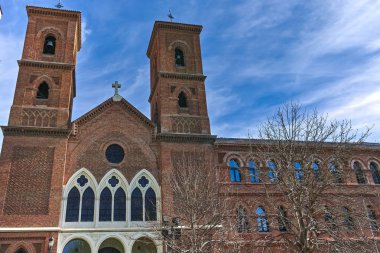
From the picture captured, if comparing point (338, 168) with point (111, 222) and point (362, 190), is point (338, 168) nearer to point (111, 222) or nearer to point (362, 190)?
point (362, 190)

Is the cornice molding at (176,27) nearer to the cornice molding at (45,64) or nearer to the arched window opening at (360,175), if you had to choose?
the cornice molding at (45,64)

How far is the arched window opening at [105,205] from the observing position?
75.6ft

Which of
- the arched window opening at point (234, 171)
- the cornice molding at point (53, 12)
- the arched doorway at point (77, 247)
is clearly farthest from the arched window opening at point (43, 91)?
the arched window opening at point (234, 171)

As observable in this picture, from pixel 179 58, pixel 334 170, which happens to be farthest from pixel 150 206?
pixel 179 58

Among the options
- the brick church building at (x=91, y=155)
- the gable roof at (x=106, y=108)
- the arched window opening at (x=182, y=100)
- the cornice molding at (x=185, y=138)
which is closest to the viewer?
the brick church building at (x=91, y=155)

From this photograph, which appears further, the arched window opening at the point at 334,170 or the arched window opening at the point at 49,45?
the arched window opening at the point at 49,45

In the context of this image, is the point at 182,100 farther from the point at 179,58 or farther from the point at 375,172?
the point at 375,172

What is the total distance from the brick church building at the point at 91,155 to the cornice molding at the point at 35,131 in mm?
65

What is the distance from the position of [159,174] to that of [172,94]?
23.6ft

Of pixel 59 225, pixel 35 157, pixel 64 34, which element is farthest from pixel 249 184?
pixel 64 34

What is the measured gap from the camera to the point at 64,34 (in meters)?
29.0

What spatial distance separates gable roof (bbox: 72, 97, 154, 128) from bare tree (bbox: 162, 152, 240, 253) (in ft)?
12.3

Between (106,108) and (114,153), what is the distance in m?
3.71

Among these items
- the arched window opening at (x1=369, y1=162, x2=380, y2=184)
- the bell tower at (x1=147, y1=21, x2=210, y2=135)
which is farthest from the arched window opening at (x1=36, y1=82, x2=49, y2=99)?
the arched window opening at (x1=369, y1=162, x2=380, y2=184)
